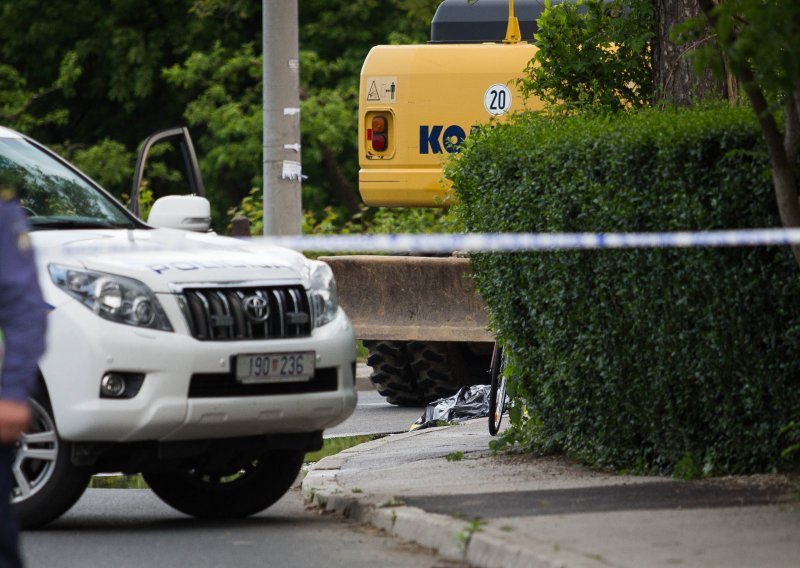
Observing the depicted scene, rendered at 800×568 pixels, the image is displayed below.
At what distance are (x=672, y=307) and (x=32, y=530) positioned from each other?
3.10 meters

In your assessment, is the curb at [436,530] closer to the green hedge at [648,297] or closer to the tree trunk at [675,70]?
the green hedge at [648,297]

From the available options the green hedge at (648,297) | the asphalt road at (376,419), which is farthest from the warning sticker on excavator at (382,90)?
the green hedge at (648,297)

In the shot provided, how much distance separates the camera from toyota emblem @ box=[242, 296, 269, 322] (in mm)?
8344

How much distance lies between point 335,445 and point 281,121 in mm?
3329

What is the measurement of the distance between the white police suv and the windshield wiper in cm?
1

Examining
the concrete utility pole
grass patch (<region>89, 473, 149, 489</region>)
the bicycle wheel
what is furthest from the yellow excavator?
grass patch (<region>89, 473, 149, 489</region>)

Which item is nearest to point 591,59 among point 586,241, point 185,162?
point 185,162

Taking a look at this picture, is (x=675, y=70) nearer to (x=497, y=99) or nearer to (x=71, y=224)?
(x=71, y=224)

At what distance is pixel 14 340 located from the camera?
5059 millimetres

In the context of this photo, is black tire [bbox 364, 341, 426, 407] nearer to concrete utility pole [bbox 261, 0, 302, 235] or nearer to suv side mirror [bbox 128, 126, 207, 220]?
concrete utility pole [bbox 261, 0, 302, 235]

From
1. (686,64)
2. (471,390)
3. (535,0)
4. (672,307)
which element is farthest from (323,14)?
(672,307)

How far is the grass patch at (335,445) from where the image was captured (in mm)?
12099

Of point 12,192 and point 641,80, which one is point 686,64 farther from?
point 12,192

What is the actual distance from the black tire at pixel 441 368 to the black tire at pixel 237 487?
6.10 meters
